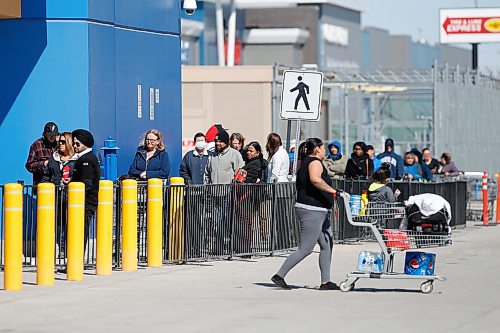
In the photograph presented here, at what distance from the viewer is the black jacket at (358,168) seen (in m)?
25.3

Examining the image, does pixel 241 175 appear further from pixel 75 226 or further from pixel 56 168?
pixel 75 226

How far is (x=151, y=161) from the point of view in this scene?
19.2 m

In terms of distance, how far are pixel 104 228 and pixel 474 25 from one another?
38965 mm

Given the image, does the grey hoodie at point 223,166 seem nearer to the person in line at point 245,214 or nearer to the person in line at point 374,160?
the person in line at point 245,214

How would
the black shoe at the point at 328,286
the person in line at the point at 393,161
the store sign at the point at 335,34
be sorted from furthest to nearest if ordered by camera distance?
the store sign at the point at 335,34
the person in line at the point at 393,161
the black shoe at the point at 328,286

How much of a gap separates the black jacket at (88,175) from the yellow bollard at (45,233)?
1.29m

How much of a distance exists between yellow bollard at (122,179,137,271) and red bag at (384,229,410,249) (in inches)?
137

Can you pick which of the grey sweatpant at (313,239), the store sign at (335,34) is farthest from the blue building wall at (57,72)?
the store sign at (335,34)

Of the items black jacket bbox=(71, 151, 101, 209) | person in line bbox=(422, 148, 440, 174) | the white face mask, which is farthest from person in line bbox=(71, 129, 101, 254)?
person in line bbox=(422, 148, 440, 174)

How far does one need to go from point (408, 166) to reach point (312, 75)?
9.40 m

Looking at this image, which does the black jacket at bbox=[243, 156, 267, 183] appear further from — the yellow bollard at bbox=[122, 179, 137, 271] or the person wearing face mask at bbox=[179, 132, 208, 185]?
the yellow bollard at bbox=[122, 179, 137, 271]

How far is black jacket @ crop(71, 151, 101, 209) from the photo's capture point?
16.4 m

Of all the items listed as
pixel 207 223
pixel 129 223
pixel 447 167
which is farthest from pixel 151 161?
pixel 447 167

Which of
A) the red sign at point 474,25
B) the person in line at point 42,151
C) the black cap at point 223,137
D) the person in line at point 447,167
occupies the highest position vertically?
the red sign at point 474,25
